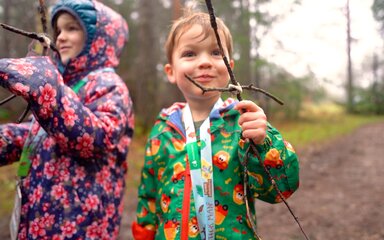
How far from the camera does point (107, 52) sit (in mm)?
2363

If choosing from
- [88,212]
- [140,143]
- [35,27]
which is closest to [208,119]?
[88,212]

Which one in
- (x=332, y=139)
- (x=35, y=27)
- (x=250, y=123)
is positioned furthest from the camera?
(x=332, y=139)

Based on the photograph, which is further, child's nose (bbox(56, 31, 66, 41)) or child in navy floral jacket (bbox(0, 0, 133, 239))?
child's nose (bbox(56, 31, 66, 41))

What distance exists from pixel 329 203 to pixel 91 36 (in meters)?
4.68

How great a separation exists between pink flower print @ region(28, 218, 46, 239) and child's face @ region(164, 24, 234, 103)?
43.0 inches

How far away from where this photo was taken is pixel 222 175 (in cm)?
178

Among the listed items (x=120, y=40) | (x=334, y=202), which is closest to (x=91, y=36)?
(x=120, y=40)

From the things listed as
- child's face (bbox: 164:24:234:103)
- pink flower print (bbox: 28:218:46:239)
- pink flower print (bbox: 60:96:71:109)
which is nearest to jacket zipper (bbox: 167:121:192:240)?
child's face (bbox: 164:24:234:103)

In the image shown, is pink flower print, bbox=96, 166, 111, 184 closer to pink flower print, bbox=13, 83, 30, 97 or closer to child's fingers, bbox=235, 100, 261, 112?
pink flower print, bbox=13, 83, 30, 97

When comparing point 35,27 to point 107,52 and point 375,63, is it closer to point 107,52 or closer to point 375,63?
point 107,52

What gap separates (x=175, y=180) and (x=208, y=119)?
1.21 feet

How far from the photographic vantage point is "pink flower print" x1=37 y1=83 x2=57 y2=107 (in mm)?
1590

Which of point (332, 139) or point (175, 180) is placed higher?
point (175, 180)

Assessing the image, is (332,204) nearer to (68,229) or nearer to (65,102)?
(68,229)
